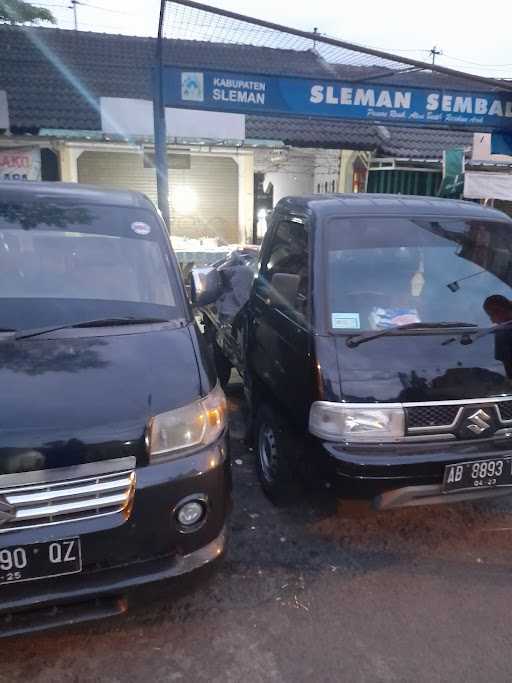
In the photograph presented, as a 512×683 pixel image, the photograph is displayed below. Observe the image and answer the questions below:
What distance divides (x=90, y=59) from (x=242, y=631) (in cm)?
1605

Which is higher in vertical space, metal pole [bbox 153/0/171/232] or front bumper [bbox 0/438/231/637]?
A: metal pole [bbox 153/0/171/232]

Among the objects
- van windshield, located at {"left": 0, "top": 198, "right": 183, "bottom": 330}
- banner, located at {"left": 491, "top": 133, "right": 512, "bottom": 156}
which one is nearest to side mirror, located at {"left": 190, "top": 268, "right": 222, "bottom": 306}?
van windshield, located at {"left": 0, "top": 198, "right": 183, "bottom": 330}

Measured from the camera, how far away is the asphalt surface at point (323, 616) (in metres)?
2.35

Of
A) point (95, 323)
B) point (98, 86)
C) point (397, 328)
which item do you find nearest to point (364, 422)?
point (397, 328)

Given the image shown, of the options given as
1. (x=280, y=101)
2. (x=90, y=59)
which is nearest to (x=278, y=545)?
(x=280, y=101)

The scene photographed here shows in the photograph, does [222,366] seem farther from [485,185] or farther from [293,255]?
[485,185]

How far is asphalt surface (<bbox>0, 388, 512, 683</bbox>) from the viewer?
2.35m

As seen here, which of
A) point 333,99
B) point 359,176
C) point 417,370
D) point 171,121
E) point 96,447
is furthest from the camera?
point 359,176

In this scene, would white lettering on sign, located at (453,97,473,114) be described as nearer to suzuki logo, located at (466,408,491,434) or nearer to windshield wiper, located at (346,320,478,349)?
windshield wiper, located at (346,320,478,349)

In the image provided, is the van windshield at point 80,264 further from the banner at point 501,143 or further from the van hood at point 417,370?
the banner at point 501,143

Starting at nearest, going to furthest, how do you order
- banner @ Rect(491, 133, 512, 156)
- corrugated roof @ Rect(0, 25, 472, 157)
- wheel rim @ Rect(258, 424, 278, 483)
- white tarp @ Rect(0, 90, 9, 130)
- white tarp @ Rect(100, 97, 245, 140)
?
wheel rim @ Rect(258, 424, 278, 483)
banner @ Rect(491, 133, 512, 156)
white tarp @ Rect(100, 97, 245, 140)
white tarp @ Rect(0, 90, 9, 130)
corrugated roof @ Rect(0, 25, 472, 157)

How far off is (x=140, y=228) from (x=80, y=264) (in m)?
0.46

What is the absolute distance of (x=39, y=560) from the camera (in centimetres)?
204

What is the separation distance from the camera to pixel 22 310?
8.86 feet
